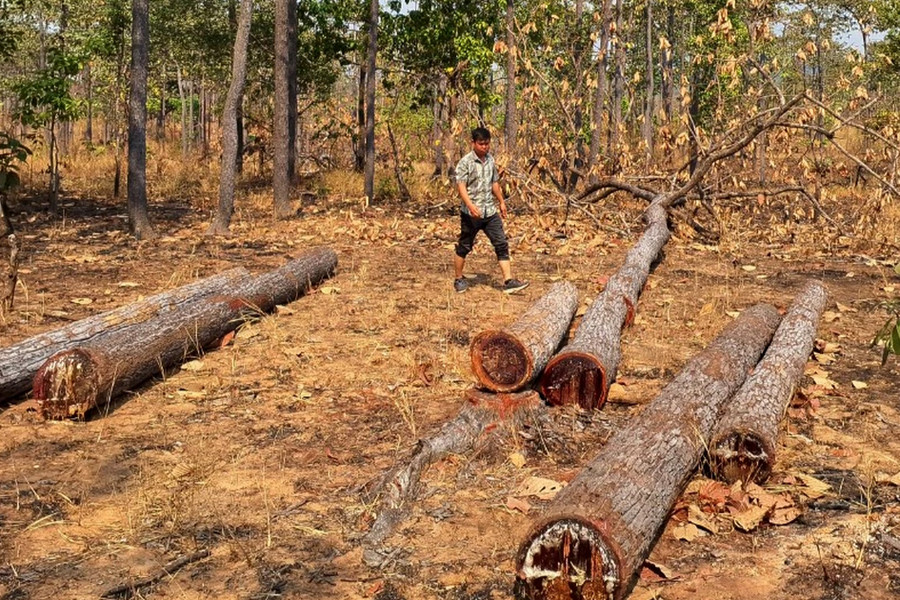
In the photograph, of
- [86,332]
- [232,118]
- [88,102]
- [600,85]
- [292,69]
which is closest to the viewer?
[86,332]

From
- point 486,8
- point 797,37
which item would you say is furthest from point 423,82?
point 797,37

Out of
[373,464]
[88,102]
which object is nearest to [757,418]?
[373,464]

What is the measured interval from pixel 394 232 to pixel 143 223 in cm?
387

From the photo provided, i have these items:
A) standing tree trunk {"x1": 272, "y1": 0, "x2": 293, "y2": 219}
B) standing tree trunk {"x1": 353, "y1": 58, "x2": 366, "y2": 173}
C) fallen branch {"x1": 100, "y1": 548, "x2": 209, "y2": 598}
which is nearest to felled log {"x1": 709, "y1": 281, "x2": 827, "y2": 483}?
fallen branch {"x1": 100, "y1": 548, "x2": 209, "y2": 598}

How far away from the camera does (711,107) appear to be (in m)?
29.2

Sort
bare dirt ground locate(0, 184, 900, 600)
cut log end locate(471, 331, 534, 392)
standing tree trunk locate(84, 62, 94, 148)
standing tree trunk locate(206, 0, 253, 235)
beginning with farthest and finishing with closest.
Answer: standing tree trunk locate(84, 62, 94, 148) → standing tree trunk locate(206, 0, 253, 235) → cut log end locate(471, 331, 534, 392) → bare dirt ground locate(0, 184, 900, 600)

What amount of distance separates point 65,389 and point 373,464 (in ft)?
7.23

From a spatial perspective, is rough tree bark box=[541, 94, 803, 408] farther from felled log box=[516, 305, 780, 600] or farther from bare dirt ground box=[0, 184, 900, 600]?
felled log box=[516, 305, 780, 600]

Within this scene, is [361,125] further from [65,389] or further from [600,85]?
Answer: [65,389]

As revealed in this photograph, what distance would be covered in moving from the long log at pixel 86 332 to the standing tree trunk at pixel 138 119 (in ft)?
16.6

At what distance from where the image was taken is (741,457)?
4.62m

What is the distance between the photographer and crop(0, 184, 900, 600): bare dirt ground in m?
3.79

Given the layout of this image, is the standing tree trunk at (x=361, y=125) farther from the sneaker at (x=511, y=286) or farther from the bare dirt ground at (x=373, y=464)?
the sneaker at (x=511, y=286)

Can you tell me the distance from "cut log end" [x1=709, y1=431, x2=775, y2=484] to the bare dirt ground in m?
0.11
